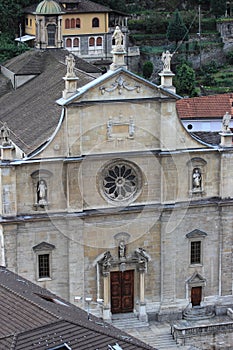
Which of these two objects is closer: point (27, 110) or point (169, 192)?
point (169, 192)

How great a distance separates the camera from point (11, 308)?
31219 millimetres

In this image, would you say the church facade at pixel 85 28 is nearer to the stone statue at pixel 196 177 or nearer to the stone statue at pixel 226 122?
the stone statue at pixel 226 122

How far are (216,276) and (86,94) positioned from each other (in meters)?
12.4

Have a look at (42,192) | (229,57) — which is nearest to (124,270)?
(42,192)

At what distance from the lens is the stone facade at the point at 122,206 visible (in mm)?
47125

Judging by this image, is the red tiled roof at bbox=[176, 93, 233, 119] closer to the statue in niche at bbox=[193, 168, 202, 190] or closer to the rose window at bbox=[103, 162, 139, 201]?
the statue in niche at bbox=[193, 168, 202, 190]

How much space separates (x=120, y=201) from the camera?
4881cm

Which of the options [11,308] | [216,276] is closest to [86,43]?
[216,276]

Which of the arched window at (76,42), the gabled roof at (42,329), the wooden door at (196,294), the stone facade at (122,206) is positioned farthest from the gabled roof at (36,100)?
the arched window at (76,42)

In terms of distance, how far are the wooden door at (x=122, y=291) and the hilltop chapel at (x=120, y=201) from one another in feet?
0.17

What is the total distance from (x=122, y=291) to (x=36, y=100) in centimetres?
1413

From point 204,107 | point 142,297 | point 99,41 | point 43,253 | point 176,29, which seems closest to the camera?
point 43,253

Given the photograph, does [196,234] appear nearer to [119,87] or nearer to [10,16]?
[119,87]

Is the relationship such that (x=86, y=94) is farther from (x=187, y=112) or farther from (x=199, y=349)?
(x=187, y=112)
